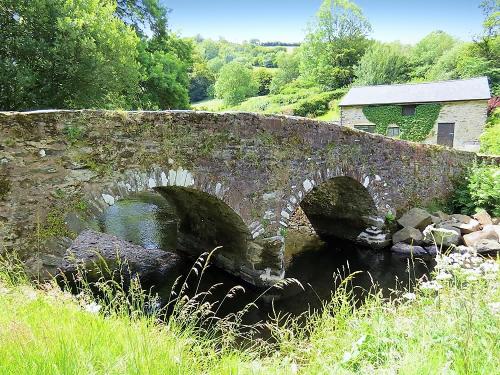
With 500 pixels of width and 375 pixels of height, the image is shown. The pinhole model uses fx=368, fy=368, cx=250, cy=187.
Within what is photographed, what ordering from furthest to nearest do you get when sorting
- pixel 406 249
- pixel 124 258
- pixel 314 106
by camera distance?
pixel 314 106 → pixel 406 249 → pixel 124 258

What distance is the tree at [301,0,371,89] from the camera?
4581 centimetres

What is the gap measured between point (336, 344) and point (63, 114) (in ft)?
15.8

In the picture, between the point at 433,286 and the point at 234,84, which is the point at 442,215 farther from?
the point at 234,84

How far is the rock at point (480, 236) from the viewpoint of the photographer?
10.5 m

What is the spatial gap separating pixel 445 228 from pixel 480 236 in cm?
91

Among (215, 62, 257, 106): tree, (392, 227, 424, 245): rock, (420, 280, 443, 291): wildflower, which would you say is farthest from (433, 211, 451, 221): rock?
(215, 62, 257, 106): tree

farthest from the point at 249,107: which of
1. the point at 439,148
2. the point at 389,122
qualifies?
the point at 439,148

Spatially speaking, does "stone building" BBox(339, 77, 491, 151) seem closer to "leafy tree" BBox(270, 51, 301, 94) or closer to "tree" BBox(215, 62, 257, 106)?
"tree" BBox(215, 62, 257, 106)

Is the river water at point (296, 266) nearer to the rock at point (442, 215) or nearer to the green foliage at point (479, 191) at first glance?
the rock at point (442, 215)

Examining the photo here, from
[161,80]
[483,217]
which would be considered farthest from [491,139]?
[161,80]

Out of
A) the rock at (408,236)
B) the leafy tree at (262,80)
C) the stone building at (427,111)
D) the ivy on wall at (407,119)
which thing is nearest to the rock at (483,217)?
the rock at (408,236)

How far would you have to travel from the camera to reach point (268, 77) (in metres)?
59.8

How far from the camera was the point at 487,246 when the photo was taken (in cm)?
1029

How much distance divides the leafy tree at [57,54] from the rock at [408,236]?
1131 centimetres
